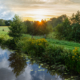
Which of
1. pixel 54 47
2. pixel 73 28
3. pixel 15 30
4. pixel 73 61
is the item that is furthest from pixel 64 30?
pixel 73 61

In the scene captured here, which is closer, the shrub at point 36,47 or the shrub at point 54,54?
the shrub at point 54,54

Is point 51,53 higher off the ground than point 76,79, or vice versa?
point 51,53

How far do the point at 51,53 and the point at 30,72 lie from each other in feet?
10.0

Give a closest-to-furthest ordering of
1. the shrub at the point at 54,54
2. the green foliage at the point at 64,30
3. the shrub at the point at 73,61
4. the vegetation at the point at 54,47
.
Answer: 1. the shrub at the point at 73,61
2. the vegetation at the point at 54,47
3. the shrub at the point at 54,54
4. the green foliage at the point at 64,30

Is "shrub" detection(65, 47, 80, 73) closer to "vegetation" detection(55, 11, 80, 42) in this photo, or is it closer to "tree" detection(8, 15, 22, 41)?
"tree" detection(8, 15, 22, 41)

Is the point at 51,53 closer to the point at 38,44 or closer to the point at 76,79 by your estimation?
the point at 38,44

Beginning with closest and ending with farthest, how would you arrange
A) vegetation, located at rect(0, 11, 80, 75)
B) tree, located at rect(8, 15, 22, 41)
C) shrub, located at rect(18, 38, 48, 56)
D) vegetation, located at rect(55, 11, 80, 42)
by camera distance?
vegetation, located at rect(0, 11, 80, 75)
shrub, located at rect(18, 38, 48, 56)
tree, located at rect(8, 15, 22, 41)
vegetation, located at rect(55, 11, 80, 42)

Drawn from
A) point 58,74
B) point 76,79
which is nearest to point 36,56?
point 58,74

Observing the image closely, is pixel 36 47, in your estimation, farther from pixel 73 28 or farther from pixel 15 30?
pixel 73 28

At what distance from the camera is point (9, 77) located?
7805mm

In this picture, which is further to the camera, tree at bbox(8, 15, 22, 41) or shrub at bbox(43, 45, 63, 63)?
tree at bbox(8, 15, 22, 41)

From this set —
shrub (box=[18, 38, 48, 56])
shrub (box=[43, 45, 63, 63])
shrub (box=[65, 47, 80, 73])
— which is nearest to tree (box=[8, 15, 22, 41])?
shrub (box=[18, 38, 48, 56])

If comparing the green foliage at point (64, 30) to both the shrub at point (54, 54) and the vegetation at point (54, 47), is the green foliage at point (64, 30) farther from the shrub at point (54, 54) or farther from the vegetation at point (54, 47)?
the shrub at point (54, 54)

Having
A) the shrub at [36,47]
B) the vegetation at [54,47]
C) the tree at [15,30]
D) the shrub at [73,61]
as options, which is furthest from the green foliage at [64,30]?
the shrub at [73,61]
